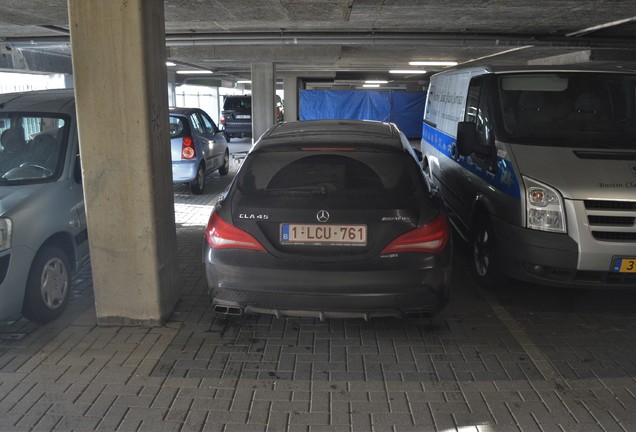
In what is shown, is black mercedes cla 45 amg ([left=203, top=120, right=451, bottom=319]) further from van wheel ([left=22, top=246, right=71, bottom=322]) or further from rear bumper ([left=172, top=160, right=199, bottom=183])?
rear bumper ([left=172, top=160, right=199, bottom=183])

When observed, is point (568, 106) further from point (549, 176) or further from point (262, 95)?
point (262, 95)

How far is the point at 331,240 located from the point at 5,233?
244 cm

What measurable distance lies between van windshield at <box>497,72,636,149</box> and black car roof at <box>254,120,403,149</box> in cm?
135

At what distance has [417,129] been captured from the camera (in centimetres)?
2397

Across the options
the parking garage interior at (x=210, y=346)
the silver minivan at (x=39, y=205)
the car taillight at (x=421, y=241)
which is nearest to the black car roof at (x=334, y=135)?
the car taillight at (x=421, y=241)

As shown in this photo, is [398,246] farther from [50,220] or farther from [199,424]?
[50,220]

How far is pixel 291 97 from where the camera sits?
26.0m

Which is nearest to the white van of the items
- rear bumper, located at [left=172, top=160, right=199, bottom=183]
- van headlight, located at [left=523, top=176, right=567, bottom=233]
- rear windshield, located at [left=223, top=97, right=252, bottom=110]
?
van headlight, located at [left=523, top=176, right=567, bottom=233]

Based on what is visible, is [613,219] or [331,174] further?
[613,219]

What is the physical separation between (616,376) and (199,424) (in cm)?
284

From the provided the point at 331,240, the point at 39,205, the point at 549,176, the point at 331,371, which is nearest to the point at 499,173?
the point at 549,176

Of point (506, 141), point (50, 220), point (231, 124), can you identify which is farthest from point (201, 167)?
point (231, 124)

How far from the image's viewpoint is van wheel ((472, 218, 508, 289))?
4.93 m

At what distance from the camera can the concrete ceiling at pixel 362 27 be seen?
267 inches
